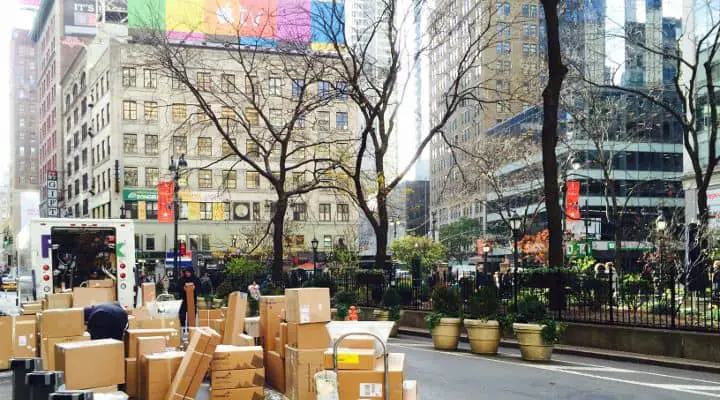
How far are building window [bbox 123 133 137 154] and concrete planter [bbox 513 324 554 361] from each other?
191 feet

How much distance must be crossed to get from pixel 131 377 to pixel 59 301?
5.91 meters

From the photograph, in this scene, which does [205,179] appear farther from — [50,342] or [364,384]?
[364,384]

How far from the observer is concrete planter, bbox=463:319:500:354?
16180 millimetres

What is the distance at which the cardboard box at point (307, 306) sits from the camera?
9406 mm

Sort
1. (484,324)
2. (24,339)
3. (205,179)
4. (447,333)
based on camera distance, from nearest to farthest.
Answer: (24,339), (484,324), (447,333), (205,179)

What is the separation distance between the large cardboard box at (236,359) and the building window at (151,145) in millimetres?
62062

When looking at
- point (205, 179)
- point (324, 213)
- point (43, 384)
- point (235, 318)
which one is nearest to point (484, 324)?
point (235, 318)

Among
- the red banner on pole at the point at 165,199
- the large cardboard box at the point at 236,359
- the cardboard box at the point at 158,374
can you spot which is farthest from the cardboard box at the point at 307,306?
the red banner on pole at the point at 165,199

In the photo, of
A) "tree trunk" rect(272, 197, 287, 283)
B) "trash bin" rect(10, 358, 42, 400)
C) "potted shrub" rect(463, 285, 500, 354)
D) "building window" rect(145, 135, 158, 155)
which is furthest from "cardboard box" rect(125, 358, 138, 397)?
"building window" rect(145, 135, 158, 155)

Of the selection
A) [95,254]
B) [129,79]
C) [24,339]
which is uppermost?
[129,79]

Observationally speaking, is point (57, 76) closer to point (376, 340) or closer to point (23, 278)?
point (23, 278)

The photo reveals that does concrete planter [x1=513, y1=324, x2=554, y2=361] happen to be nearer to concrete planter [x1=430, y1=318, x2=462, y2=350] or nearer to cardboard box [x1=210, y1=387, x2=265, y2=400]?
concrete planter [x1=430, y1=318, x2=462, y2=350]

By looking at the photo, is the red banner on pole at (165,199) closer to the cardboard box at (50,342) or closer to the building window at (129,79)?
the building window at (129,79)

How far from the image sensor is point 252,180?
71875 mm
